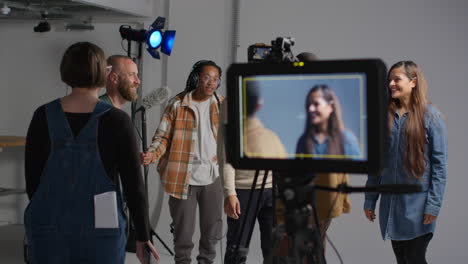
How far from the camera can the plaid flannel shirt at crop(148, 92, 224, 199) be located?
11.3 ft

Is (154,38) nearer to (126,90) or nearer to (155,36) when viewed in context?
(155,36)

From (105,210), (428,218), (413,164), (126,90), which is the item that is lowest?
(428,218)

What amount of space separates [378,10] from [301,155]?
10.5 ft

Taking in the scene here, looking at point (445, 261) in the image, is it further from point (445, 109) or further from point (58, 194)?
point (58, 194)

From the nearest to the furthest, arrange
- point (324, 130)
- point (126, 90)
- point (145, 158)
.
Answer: point (324, 130), point (126, 90), point (145, 158)

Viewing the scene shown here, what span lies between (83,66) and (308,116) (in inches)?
34.6

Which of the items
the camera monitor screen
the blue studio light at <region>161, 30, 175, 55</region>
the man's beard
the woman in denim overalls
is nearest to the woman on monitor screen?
the camera monitor screen

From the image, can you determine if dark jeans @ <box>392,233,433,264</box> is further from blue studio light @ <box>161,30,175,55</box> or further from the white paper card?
blue studio light @ <box>161,30,175,55</box>

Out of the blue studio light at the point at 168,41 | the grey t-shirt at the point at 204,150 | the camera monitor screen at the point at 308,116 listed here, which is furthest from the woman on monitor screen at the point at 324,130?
the blue studio light at the point at 168,41

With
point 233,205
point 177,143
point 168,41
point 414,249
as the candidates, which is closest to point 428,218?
point 414,249

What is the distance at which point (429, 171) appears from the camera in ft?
8.80

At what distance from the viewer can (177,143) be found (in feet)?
11.5

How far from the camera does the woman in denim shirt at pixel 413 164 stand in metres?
2.65

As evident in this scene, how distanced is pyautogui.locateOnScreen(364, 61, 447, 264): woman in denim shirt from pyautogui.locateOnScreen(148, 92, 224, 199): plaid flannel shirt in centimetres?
122
